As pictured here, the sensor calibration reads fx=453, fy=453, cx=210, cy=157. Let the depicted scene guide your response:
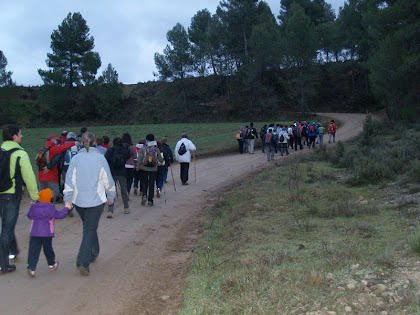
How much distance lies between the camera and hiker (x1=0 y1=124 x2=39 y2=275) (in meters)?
6.88

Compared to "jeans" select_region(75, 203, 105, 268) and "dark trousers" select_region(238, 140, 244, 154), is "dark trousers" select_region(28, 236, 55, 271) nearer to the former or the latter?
"jeans" select_region(75, 203, 105, 268)

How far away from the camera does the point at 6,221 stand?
6.98m

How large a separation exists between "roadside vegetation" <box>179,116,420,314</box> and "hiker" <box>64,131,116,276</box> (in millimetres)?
1625

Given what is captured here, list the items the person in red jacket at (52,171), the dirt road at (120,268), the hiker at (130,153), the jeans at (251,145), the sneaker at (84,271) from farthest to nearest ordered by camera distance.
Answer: the jeans at (251,145), the hiker at (130,153), the person in red jacket at (52,171), the sneaker at (84,271), the dirt road at (120,268)

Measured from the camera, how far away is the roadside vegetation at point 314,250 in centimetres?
509

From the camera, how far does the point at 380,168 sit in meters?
13.6

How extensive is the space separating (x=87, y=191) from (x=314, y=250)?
3584mm

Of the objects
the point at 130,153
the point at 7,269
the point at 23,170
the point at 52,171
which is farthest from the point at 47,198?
the point at 130,153

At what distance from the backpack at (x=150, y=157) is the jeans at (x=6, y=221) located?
5273mm

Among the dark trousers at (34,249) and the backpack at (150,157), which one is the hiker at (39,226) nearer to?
the dark trousers at (34,249)

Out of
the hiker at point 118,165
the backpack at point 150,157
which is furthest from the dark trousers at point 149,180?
the hiker at point 118,165

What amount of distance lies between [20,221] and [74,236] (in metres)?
2.15

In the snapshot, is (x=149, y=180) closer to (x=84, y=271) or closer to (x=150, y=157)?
(x=150, y=157)

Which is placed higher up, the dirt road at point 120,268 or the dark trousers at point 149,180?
the dark trousers at point 149,180
